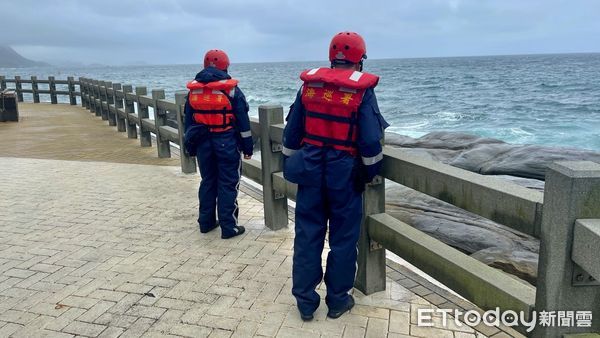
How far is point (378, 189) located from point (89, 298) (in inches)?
97.1

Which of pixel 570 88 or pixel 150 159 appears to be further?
pixel 570 88

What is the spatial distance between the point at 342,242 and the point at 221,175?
2.03m

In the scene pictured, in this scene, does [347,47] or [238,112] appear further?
[238,112]

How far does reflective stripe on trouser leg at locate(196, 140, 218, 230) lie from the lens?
5.14m

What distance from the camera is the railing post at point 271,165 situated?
5.19m

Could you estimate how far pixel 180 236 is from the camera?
5.37 metres

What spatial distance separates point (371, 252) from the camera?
12.8ft

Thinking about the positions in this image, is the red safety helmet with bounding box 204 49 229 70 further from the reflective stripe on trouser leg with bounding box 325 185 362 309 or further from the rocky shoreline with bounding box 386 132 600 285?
the rocky shoreline with bounding box 386 132 600 285

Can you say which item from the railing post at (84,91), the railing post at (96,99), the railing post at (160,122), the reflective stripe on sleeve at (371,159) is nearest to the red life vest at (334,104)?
the reflective stripe on sleeve at (371,159)

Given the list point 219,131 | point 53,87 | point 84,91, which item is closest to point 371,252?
point 219,131

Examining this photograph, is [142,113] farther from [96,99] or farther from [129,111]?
[96,99]

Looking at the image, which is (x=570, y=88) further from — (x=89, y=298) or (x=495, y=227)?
(x=89, y=298)

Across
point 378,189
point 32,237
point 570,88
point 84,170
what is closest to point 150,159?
point 84,170

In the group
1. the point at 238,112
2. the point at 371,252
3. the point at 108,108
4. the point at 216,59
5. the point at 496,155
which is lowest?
the point at 496,155
